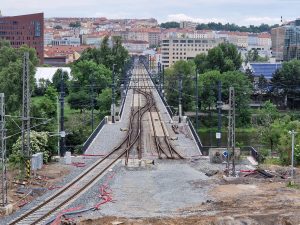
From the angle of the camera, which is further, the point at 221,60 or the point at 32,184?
the point at 221,60

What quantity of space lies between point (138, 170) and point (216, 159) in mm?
4321

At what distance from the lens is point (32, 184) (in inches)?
1021

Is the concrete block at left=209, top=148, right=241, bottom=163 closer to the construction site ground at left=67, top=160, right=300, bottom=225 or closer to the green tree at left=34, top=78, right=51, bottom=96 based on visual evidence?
the construction site ground at left=67, top=160, right=300, bottom=225

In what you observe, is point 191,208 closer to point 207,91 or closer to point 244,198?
point 244,198

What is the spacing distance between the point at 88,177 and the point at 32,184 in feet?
9.23

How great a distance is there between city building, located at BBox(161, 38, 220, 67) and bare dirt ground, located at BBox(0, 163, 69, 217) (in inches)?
4952

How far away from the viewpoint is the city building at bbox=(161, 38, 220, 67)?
15462 centimetres

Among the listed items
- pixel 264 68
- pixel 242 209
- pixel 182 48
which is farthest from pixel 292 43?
pixel 242 209

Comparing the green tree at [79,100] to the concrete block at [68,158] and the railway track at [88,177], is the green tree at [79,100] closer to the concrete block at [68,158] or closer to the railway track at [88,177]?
the railway track at [88,177]

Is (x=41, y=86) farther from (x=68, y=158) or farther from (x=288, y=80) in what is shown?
(x=68, y=158)

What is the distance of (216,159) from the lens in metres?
31.5

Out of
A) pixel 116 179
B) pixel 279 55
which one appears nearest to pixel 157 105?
pixel 116 179

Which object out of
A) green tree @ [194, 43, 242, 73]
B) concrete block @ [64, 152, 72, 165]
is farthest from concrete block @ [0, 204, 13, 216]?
green tree @ [194, 43, 242, 73]

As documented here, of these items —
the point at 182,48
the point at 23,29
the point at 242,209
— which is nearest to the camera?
the point at 242,209
